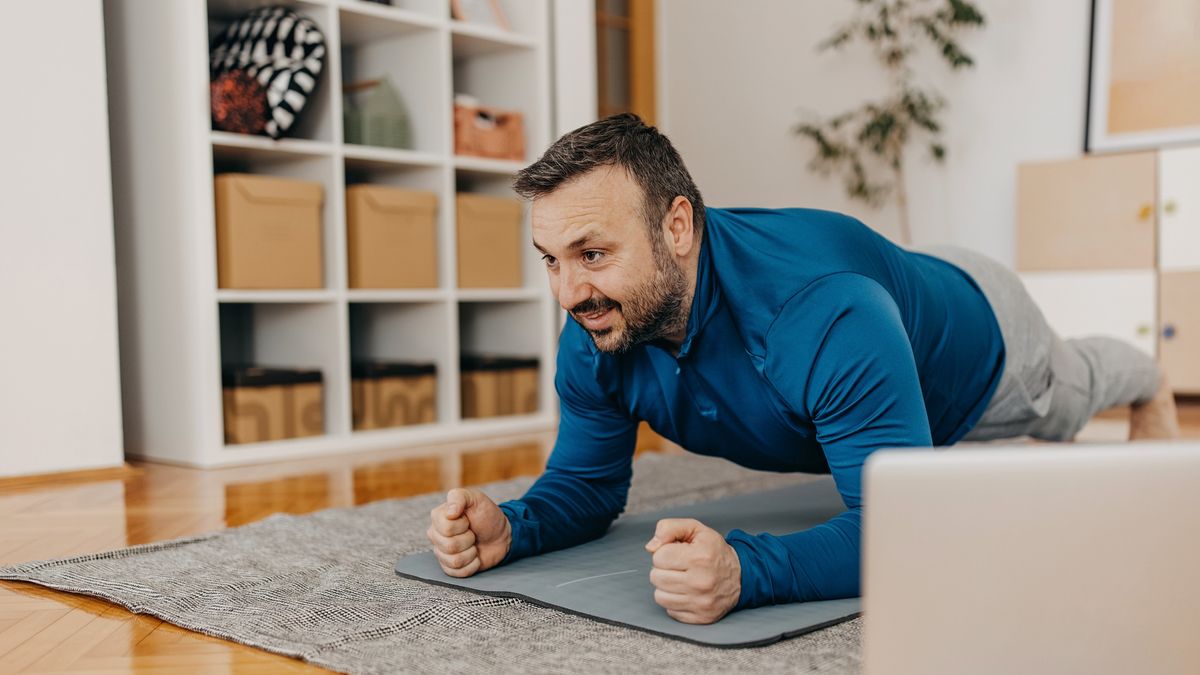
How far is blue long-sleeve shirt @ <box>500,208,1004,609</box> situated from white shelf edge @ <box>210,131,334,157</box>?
1616mm

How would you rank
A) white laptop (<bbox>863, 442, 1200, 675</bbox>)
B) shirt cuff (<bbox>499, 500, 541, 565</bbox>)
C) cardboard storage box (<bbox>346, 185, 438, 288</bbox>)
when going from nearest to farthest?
white laptop (<bbox>863, 442, 1200, 675</bbox>), shirt cuff (<bbox>499, 500, 541, 565</bbox>), cardboard storage box (<bbox>346, 185, 438, 288</bbox>)

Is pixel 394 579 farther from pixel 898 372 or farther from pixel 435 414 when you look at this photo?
pixel 435 414

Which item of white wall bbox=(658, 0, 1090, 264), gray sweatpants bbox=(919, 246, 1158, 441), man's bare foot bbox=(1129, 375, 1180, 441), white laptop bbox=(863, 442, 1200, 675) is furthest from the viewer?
white wall bbox=(658, 0, 1090, 264)

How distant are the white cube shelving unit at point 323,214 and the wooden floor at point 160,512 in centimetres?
18

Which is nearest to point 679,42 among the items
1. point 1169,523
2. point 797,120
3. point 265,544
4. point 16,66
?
point 797,120

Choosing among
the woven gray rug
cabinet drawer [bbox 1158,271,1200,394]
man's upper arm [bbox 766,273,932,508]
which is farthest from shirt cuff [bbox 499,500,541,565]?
cabinet drawer [bbox 1158,271,1200,394]

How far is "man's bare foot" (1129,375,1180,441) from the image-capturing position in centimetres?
239

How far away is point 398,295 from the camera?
10.9ft

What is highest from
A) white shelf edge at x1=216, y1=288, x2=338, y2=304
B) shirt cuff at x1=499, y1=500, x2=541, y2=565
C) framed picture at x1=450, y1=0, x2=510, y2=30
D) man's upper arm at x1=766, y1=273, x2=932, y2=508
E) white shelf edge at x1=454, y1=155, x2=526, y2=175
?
framed picture at x1=450, y1=0, x2=510, y2=30

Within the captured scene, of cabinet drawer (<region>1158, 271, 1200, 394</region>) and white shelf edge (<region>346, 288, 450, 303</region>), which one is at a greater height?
white shelf edge (<region>346, 288, 450, 303</region>)

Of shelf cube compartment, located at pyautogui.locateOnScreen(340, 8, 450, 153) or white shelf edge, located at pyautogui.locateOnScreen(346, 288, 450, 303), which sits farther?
shelf cube compartment, located at pyautogui.locateOnScreen(340, 8, 450, 153)

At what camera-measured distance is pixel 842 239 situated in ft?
4.97

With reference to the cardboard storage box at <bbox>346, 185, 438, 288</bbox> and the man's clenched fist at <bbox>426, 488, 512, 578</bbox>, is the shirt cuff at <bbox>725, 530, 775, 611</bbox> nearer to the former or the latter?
the man's clenched fist at <bbox>426, 488, 512, 578</bbox>

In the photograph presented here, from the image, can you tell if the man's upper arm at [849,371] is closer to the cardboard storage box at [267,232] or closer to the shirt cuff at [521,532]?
the shirt cuff at [521,532]
